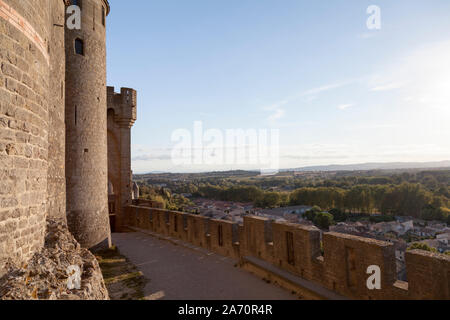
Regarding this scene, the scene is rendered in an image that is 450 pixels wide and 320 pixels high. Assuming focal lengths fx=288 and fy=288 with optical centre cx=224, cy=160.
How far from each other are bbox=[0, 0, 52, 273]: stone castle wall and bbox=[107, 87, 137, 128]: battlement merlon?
39.7 feet

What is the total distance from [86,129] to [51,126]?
7.53 ft

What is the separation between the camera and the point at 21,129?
4.49m

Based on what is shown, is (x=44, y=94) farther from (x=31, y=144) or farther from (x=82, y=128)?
(x=82, y=128)

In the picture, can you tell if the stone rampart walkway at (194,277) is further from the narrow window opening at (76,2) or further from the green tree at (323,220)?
the green tree at (323,220)

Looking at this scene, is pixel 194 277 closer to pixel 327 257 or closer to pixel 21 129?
pixel 327 257

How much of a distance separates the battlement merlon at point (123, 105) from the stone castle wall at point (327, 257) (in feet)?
30.8

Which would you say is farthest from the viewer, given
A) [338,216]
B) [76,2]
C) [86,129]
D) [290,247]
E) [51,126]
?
[338,216]

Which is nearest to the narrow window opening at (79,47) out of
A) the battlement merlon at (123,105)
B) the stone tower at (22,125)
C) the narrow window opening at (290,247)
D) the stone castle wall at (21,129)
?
the stone tower at (22,125)

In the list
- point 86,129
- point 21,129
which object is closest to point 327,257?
point 21,129

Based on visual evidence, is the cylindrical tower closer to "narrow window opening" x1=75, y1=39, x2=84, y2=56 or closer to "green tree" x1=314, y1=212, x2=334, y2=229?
"narrow window opening" x1=75, y1=39, x2=84, y2=56

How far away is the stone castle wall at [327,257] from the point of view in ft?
14.3
